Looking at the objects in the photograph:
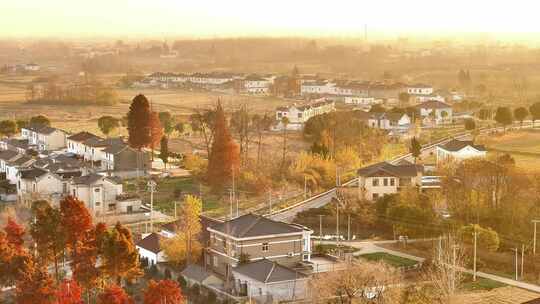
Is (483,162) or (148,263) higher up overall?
(483,162)

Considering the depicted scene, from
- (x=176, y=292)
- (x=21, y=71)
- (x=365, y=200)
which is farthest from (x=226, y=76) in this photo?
(x=176, y=292)

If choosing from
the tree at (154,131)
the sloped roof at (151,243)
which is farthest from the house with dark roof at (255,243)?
the tree at (154,131)

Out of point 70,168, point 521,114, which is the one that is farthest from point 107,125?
point 521,114

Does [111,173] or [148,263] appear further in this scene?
[111,173]

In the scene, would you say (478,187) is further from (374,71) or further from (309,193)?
(374,71)

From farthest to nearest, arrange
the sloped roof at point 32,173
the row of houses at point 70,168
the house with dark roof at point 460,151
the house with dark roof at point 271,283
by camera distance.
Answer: the house with dark roof at point 460,151
the sloped roof at point 32,173
the row of houses at point 70,168
the house with dark roof at point 271,283

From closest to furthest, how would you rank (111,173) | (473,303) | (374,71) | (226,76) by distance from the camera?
(473,303), (111,173), (226,76), (374,71)

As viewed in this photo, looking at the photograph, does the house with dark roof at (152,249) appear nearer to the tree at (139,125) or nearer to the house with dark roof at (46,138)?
the tree at (139,125)
